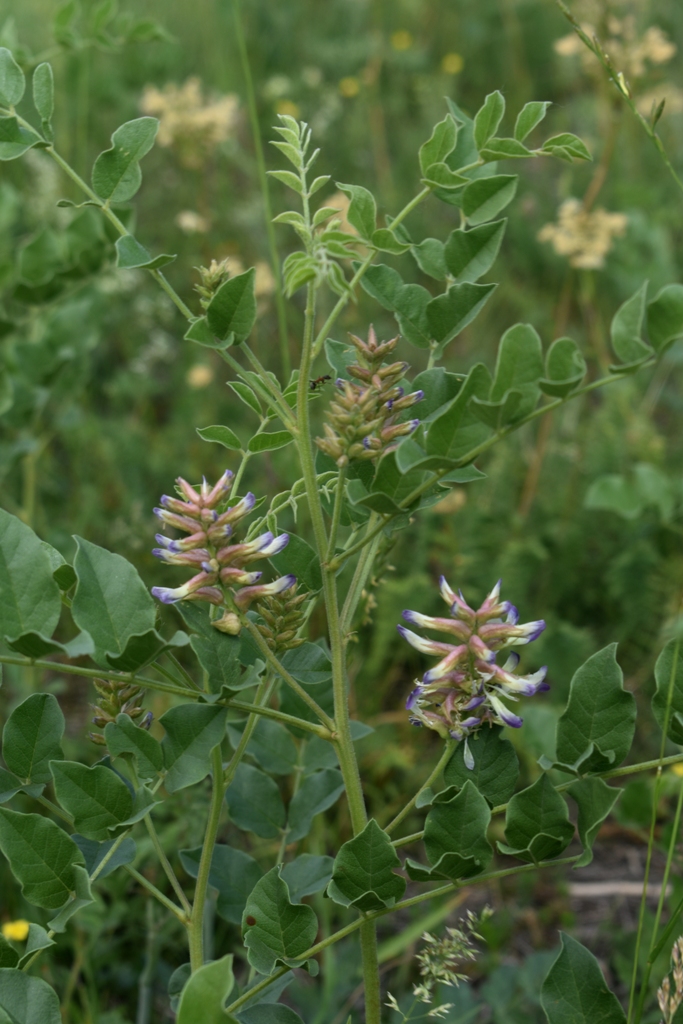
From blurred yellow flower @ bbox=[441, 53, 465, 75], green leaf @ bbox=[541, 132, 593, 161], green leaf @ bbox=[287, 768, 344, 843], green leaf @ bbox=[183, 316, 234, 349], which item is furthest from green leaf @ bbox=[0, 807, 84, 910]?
blurred yellow flower @ bbox=[441, 53, 465, 75]

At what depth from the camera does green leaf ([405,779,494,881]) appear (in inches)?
33.7

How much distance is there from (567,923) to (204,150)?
2409mm

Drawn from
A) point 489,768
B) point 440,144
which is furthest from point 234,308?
point 489,768

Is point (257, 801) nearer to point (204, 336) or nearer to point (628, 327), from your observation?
point (204, 336)

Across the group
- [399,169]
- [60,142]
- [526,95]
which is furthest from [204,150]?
[526,95]

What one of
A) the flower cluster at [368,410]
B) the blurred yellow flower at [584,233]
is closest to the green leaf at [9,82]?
the flower cluster at [368,410]

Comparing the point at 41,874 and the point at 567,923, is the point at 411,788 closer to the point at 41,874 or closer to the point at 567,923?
the point at 567,923

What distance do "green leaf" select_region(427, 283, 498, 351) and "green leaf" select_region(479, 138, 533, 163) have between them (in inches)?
5.1

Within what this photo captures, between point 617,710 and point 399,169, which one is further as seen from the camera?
point 399,169

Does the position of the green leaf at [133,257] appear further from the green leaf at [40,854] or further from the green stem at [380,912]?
the green stem at [380,912]

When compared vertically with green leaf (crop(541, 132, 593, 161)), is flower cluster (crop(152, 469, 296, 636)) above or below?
below

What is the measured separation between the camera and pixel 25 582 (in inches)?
33.8

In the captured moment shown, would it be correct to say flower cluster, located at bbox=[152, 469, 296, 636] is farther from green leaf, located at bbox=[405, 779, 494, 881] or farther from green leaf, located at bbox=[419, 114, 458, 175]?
green leaf, located at bbox=[419, 114, 458, 175]

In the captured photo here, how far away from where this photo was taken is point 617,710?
36.1 inches
